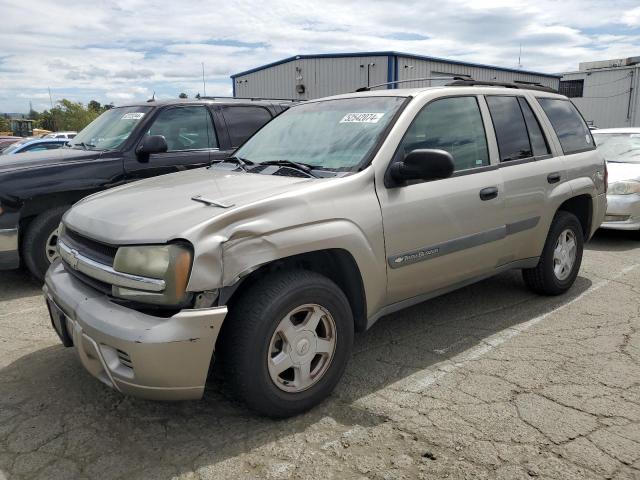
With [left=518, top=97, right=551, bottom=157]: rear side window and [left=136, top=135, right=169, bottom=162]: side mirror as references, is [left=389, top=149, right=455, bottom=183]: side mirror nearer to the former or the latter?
[left=518, top=97, right=551, bottom=157]: rear side window

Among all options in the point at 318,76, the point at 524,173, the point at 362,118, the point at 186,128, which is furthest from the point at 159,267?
the point at 318,76

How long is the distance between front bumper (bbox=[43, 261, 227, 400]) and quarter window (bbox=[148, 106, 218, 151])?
3.78m

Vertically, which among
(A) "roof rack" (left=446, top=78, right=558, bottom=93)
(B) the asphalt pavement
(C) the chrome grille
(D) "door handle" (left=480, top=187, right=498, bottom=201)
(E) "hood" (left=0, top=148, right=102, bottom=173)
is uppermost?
(A) "roof rack" (left=446, top=78, right=558, bottom=93)

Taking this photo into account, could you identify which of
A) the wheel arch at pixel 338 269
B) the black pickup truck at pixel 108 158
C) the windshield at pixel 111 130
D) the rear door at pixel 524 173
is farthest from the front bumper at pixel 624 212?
the windshield at pixel 111 130

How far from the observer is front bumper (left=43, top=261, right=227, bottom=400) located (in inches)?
95.8

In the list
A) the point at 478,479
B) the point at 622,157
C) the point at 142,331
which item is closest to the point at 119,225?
the point at 142,331

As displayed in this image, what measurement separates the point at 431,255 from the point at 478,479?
1449 millimetres

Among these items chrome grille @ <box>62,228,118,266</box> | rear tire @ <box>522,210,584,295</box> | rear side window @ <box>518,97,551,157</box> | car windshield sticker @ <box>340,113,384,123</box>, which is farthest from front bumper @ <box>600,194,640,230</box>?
chrome grille @ <box>62,228,118,266</box>

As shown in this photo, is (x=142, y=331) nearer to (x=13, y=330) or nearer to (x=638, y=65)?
(x=13, y=330)

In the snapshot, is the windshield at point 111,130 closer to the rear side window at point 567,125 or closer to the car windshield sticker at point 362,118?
the car windshield sticker at point 362,118

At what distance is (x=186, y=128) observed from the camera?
6270 mm

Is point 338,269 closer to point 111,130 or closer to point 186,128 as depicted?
point 186,128

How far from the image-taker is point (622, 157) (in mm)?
8086

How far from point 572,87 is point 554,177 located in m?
30.9
